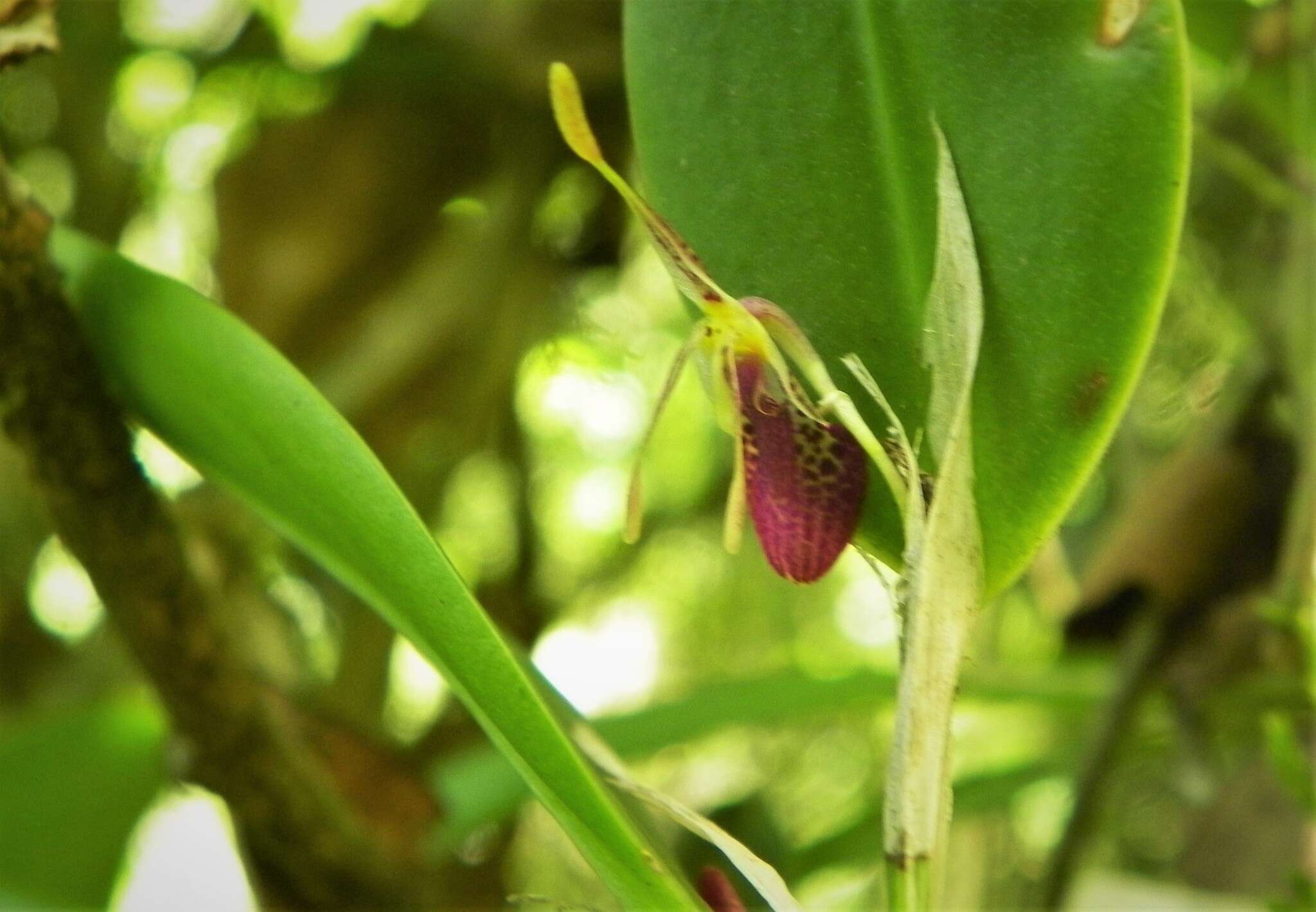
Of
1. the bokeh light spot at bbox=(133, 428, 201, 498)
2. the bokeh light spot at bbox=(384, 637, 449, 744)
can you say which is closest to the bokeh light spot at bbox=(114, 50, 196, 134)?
the bokeh light spot at bbox=(133, 428, 201, 498)

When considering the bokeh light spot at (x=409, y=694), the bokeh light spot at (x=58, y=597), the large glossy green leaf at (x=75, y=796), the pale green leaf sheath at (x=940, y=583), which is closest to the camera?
the pale green leaf sheath at (x=940, y=583)

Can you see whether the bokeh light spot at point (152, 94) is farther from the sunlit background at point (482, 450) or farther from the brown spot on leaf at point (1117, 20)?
the brown spot on leaf at point (1117, 20)

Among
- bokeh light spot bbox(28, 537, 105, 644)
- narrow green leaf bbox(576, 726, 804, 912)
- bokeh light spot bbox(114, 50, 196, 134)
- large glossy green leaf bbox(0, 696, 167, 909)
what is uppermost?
bokeh light spot bbox(114, 50, 196, 134)

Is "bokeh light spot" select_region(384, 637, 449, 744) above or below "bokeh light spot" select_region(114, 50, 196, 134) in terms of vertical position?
below

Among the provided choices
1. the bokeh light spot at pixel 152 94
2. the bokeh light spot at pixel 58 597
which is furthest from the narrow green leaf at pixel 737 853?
the bokeh light spot at pixel 152 94

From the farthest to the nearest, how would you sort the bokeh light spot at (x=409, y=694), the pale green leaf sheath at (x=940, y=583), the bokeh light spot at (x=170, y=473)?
the bokeh light spot at (x=409, y=694), the bokeh light spot at (x=170, y=473), the pale green leaf sheath at (x=940, y=583)

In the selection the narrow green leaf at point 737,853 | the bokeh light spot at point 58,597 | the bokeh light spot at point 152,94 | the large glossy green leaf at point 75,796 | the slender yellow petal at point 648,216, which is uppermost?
the bokeh light spot at point 152,94

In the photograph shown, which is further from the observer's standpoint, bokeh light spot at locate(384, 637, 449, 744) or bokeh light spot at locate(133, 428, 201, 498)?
bokeh light spot at locate(384, 637, 449, 744)

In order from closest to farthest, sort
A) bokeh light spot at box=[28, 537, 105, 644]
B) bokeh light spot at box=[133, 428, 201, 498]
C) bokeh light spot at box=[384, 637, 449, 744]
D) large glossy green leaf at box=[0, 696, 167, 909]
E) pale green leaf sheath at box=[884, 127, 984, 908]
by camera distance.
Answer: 1. pale green leaf sheath at box=[884, 127, 984, 908]
2. large glossy green leaf at box=[0, 696, 167, 909]
3. bokeh light spot at box=[133, 428, 201, 498]
4. bokeh light spot at box=[28, 537, 105, 644]
5. bokeh light spot at box=[384, 637, 449, 744]

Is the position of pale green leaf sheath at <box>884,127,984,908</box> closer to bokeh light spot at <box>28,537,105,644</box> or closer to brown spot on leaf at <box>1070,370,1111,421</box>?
brown spot on leaf at <box>1070,370,1111,421</box>
